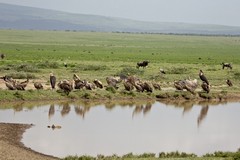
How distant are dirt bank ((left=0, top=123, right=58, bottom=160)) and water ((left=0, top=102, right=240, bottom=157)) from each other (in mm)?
364

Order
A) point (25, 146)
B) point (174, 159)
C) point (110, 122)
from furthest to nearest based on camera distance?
1. point (110, 122)
2. point (25, 146)
3. point (174, 159)

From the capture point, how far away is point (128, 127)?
74.9 ft

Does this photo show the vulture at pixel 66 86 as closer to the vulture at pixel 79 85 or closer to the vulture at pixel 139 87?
the vulture at pixel 79 85

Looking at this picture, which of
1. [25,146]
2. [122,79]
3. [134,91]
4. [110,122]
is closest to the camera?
[25,146]

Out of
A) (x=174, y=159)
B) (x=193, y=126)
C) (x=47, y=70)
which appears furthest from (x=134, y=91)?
(x=174, y=159)

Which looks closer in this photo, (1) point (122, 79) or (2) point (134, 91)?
(2) point (134, 91)

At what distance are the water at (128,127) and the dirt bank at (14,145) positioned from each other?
0.36m

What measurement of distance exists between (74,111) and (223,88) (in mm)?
12899

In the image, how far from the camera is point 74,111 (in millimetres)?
26219

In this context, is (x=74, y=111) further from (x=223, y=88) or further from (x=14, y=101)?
(x=223, y=88)

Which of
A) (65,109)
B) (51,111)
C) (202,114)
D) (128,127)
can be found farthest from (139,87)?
(128,127)

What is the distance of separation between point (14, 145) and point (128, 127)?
6151 mm

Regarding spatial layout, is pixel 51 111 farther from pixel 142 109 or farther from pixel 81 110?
pixel 142 109

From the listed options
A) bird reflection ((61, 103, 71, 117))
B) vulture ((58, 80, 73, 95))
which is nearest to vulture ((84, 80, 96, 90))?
vulture ((58, 80, 73, 95))
